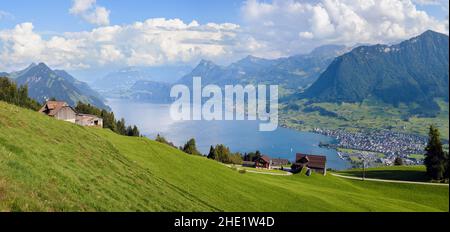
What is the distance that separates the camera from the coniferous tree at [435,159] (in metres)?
87.0

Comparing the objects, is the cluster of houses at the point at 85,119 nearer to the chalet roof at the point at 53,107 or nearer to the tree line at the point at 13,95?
the chalet roof at the point at 53,107

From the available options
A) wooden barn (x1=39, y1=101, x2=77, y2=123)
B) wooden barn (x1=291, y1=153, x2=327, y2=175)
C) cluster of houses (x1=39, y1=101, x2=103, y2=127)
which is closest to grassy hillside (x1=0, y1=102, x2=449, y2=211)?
cluster of houses (x1=39, y1=101, x2=103, y2=127)

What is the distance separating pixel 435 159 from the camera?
87.7 metres

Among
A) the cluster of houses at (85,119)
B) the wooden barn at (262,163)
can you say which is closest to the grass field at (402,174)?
the cluster of houses at (85,119)

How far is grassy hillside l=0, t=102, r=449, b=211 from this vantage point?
19.6 metres

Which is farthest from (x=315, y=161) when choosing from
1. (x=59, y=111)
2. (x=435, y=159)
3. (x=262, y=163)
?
(x=59, y=111)

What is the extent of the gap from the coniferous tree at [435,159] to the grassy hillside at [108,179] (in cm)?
4206

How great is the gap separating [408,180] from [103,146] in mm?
76503

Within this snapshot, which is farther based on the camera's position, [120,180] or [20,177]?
[120,180]
